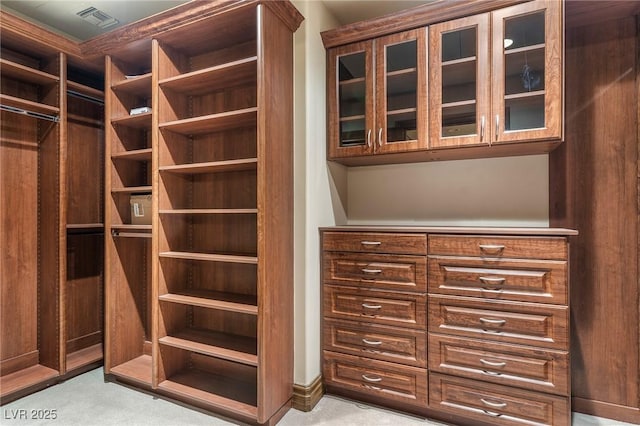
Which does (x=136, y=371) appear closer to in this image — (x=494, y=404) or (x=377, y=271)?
(x=377, y=271)

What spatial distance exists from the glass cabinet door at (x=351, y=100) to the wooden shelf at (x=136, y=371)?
6.71 ft

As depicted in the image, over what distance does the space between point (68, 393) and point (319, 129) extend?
8.23 feet

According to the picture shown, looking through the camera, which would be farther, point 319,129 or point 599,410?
point 319,129

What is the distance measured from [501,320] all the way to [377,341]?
72 centimetres

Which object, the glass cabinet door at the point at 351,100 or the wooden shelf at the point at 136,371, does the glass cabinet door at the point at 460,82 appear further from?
the wooden shelf at the point at 136,371

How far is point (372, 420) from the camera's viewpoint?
1.90 metres

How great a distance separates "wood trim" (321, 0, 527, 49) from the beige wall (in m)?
0.16

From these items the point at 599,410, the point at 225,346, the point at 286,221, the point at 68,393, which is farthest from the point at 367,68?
the point at 68,393

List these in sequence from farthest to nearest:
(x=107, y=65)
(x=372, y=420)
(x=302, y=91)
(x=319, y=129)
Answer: (x=107, y=65) → (x=319, y=129) → (x=302, y=91) → (x=372, y=420)

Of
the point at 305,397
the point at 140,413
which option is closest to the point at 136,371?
the point at 140,413

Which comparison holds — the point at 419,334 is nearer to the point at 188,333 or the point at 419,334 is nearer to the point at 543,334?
the point at 543,334

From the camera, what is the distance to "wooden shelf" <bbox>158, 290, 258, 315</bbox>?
1.89 meters

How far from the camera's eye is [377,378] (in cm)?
200

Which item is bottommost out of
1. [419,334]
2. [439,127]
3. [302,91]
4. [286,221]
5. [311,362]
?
[311,362]
